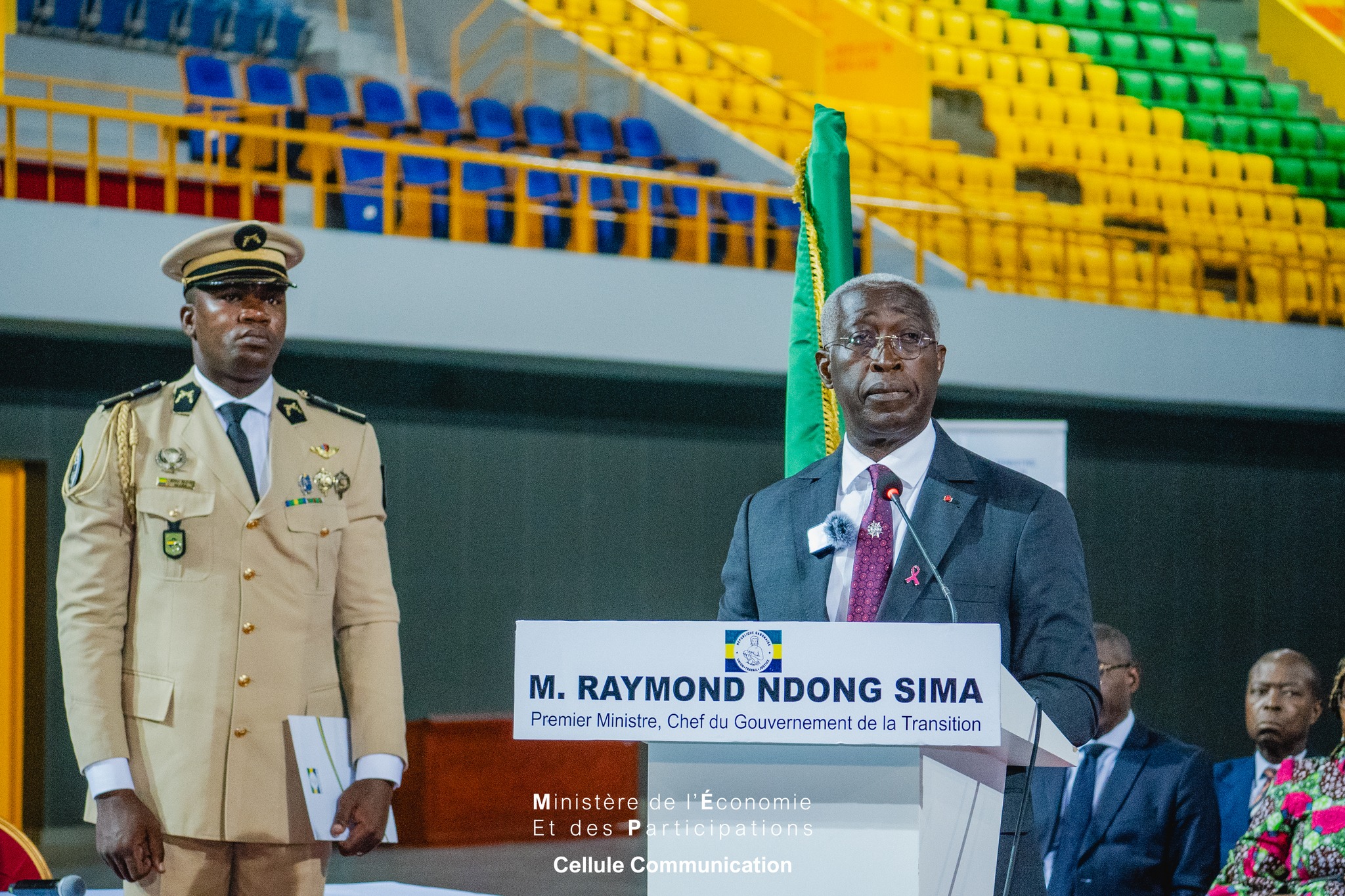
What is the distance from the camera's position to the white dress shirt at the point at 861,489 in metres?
2.01

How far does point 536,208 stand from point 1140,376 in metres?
3.32

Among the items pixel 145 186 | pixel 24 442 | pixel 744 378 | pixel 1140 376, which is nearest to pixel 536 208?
pixel 744 378

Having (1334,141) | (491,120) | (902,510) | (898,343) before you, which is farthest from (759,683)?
(1334,141)

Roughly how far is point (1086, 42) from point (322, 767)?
12751 millimetres

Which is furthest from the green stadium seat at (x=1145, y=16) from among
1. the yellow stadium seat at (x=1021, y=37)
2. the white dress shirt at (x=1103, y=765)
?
the white dress shirt at (x=1103, y=765)

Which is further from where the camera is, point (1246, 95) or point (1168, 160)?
point (1246, 95)

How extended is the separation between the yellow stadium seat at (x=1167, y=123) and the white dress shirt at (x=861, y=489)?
1144 cm

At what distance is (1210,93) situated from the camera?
13.5 meters

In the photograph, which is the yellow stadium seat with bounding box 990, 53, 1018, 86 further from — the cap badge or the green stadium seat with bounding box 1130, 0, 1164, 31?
the cap badge

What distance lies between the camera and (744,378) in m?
7.93

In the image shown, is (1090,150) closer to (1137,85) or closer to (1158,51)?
(1137,85)

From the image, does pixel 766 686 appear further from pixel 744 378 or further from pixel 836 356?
pixel 744 378

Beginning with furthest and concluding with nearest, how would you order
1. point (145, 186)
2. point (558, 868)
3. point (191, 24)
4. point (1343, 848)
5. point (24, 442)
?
point (191, 24), point (145, 186), point (24, 442), point (558, 868), point (1343, 848)

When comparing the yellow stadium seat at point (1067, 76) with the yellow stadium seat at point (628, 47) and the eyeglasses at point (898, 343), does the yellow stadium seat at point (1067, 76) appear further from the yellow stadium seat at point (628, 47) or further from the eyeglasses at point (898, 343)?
the eyeglasses at point (898, 343)
